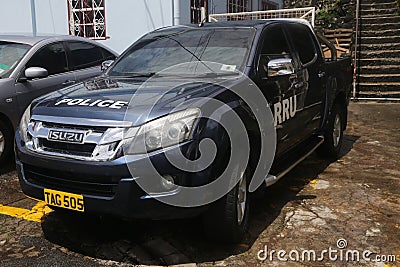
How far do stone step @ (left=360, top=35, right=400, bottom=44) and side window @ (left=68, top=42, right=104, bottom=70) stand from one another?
7.33 metres

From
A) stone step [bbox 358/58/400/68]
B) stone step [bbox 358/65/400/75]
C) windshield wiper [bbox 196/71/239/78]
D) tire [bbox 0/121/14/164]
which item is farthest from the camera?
stone step [bbox 358/58/400/68]

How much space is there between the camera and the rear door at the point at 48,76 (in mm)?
5242

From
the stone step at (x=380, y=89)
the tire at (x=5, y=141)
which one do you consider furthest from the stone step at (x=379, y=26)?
the tire at (x=5, y=141)

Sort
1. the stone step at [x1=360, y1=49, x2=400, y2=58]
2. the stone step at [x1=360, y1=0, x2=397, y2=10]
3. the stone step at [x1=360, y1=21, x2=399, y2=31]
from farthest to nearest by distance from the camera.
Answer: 1. the stone step at [x1=360, y1=0, x2=397, y2=10]
2. the stone step at [x1=360, y1=21, x2=399, y2=31]
3. the stone step at [x1=360, y1=49, x2=400, y2=58]

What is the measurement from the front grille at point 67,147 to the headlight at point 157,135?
0.85ft

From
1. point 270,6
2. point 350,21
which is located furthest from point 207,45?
point 270,6

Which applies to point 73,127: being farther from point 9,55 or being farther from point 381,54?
point 381,54

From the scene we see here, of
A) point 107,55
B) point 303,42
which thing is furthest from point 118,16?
point 303,42

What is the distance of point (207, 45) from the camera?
4.06 metres

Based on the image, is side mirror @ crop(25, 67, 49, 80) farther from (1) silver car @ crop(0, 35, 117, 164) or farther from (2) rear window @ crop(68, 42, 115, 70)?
(2) rear window @ crop(68, 42, 115, 70)

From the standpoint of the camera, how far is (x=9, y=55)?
5516mm

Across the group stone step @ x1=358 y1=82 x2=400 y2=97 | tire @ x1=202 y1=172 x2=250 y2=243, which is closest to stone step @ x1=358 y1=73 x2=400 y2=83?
stone step @ x1=358 y1=82 x2=400 y2=97

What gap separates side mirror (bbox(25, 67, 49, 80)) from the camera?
17.1 feet

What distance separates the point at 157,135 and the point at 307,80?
2.39 meters
